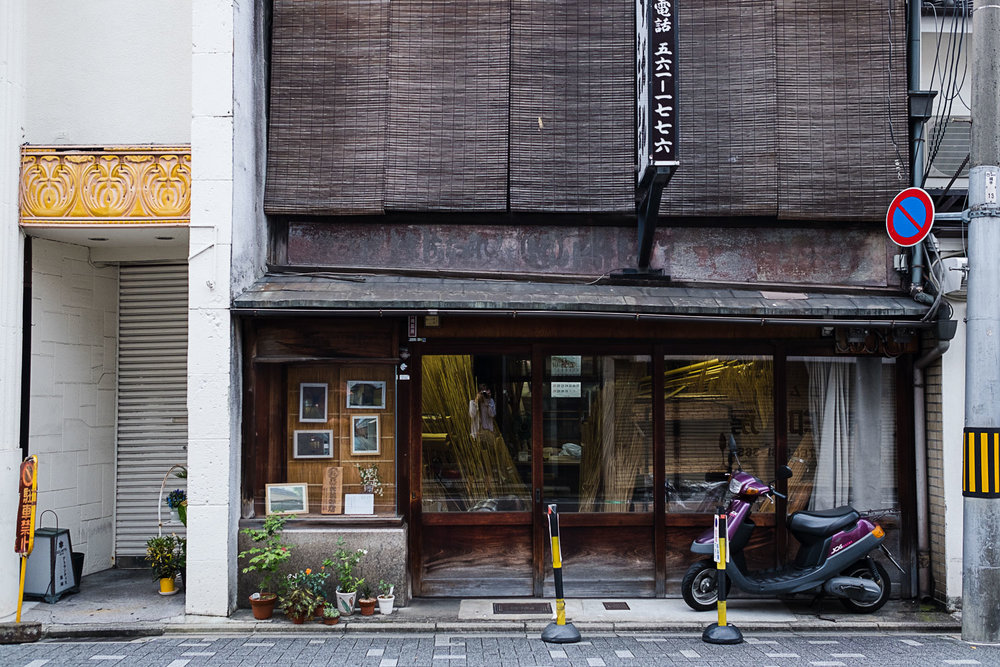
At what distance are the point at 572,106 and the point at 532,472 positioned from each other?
4.60 meters

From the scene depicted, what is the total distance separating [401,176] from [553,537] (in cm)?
474

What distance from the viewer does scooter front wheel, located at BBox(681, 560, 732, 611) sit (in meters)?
8.50

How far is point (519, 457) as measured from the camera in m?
9.38

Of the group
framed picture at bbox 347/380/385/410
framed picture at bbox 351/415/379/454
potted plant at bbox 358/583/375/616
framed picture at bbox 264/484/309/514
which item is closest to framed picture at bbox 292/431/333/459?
framed picture at bbox 351/415/379/454

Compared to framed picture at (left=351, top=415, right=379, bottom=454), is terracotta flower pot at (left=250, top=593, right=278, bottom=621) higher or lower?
lower

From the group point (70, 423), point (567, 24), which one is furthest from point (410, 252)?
point (70, 423)

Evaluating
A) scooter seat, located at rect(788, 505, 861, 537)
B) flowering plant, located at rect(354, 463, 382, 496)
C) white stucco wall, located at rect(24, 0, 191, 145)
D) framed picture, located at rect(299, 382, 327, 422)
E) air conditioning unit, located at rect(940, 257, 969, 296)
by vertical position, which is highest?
white stucco wall, located at rect(24, 0, 191, 145)

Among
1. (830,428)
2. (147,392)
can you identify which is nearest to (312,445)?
(147,392)

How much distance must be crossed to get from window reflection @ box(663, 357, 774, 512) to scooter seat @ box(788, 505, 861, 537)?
876mm

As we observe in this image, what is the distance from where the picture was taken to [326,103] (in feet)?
31.1

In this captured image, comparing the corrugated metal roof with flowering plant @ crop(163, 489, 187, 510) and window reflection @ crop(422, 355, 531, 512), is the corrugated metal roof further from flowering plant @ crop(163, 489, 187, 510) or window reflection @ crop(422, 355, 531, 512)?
flowering plant @ crop(163, 489, 187, 510)

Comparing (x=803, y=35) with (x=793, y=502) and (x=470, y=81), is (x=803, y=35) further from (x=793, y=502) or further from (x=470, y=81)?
(x=793, y=502)

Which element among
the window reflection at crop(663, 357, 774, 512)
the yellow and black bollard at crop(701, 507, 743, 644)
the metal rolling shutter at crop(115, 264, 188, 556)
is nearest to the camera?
the yellow and black bollard at crop(701, 507, 743, 644)

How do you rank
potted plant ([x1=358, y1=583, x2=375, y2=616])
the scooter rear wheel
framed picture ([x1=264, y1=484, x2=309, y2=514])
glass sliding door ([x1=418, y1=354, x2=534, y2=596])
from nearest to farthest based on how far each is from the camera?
potted plant ([x1=358, y1=583, x2=375, y2=616])
the scooter rear wheel
framed picture ([x1=264, y1=484, x2=309, y2=514])
glass sliding door ([x1=418, y1=354, x2=534, y2=596])
